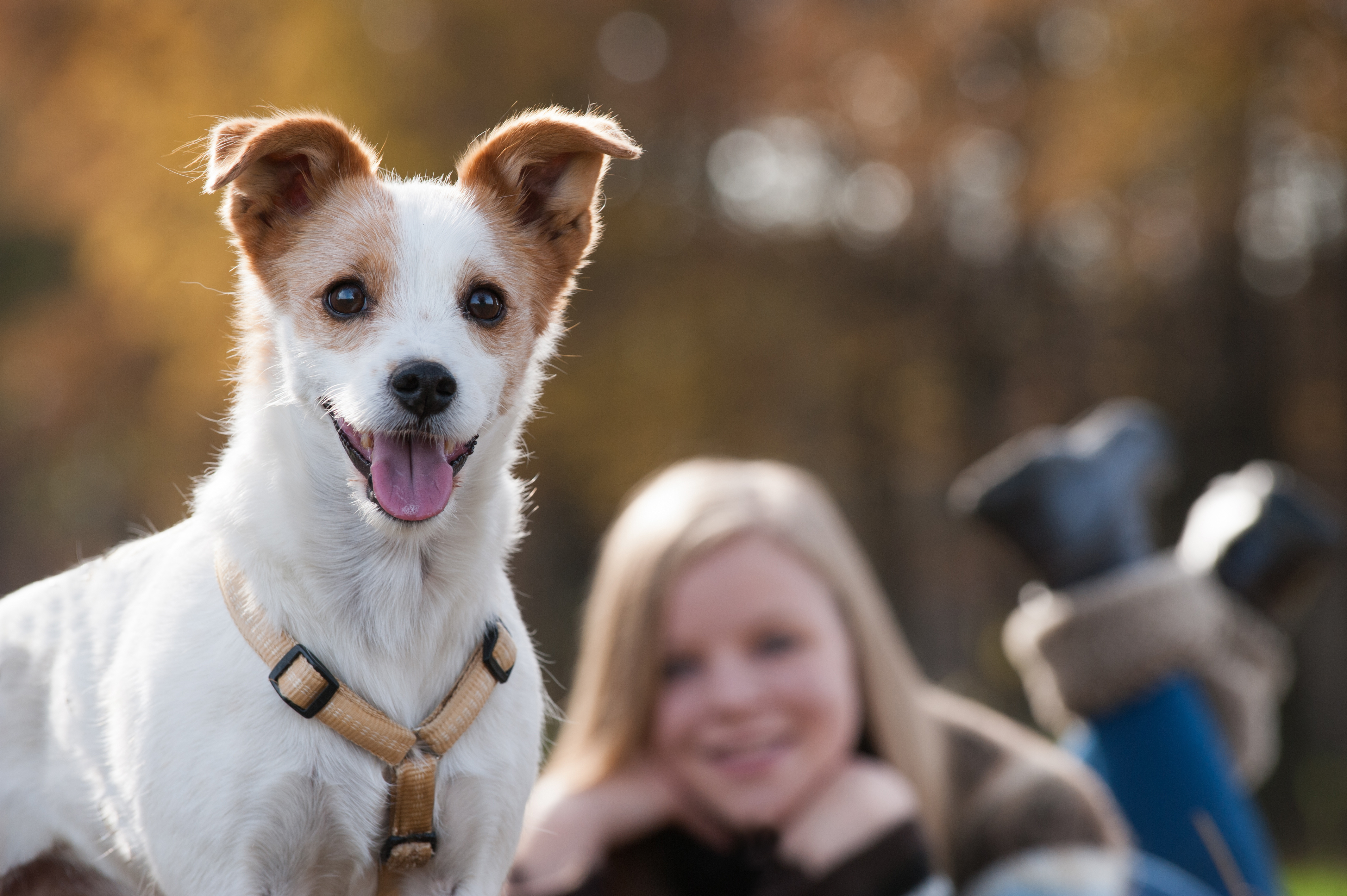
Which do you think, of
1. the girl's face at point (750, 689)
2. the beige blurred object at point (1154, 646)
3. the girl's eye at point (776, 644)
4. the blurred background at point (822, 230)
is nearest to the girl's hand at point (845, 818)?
the girl's face at point (750, 689)

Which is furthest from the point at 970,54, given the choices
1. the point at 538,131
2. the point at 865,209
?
the point at 538,131

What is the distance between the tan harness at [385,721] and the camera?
208cm

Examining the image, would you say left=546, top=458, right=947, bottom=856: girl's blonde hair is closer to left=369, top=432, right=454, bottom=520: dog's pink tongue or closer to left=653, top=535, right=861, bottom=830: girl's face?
left=653, top=535, right=861, bottom=830: girl's face

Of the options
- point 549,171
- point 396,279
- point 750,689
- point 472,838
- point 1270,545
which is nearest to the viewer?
point 472,838

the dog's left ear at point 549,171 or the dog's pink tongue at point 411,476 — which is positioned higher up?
the dog's left ear at point 549,171

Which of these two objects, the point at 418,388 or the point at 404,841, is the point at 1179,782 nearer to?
the point at 404,841

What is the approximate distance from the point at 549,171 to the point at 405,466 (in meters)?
0.81

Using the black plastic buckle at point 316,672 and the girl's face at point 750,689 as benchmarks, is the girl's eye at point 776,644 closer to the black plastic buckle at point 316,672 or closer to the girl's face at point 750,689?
the girl's face at point 750,689

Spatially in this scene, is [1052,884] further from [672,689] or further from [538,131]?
[538,131]

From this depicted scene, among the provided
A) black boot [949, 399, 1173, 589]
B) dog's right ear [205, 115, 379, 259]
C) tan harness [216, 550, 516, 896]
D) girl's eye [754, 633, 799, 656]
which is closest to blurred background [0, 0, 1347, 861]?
black boot [949, 399, 1173, 589]

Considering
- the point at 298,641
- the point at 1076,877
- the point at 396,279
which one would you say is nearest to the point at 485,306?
the point at 396,279

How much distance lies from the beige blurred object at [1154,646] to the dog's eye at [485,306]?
3532mm

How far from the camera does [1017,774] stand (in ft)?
15.6

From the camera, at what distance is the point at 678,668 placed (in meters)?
4.35
